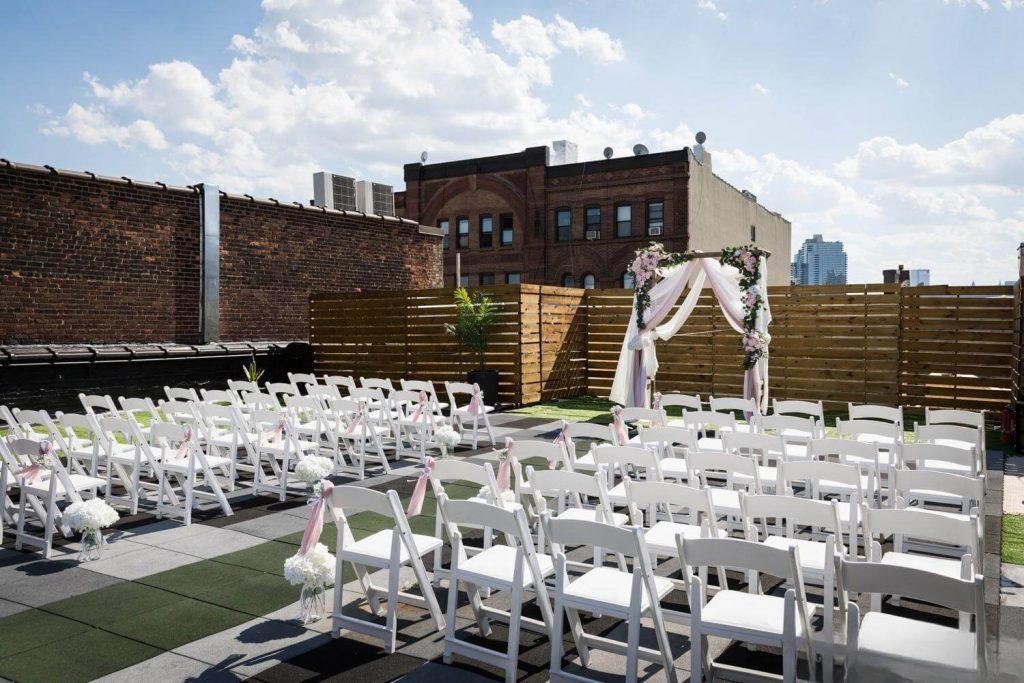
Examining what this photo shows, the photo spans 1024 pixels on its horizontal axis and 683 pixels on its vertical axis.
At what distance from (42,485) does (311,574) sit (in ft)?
11.1

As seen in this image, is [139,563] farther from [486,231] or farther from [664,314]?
[486,231]

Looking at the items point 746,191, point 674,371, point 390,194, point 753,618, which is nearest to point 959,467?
point 753,618

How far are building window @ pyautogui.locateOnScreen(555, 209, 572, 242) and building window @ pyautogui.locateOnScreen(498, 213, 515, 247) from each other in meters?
2.22

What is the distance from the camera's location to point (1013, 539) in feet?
19.8

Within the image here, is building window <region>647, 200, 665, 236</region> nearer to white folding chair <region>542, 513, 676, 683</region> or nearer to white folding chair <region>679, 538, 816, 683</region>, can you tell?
white folding chair <region>542, 513, 676, 683</region>

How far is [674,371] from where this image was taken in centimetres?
1608

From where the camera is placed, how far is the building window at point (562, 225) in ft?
107

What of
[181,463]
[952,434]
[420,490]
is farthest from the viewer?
[952,434]

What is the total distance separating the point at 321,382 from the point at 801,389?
35.0 feet

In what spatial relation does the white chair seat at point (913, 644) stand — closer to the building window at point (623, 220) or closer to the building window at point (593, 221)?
the building window at point (623, 220)

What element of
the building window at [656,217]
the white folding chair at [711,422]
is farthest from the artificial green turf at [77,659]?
the building window at [656,217]

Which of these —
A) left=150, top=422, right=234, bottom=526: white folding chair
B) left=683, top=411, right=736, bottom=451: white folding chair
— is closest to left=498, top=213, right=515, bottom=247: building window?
left=683, top=411, right=736, bottom=451: white folding chair

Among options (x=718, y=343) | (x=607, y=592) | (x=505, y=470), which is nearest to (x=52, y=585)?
(x=505, y=470)

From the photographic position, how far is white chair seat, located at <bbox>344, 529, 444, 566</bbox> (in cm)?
432
